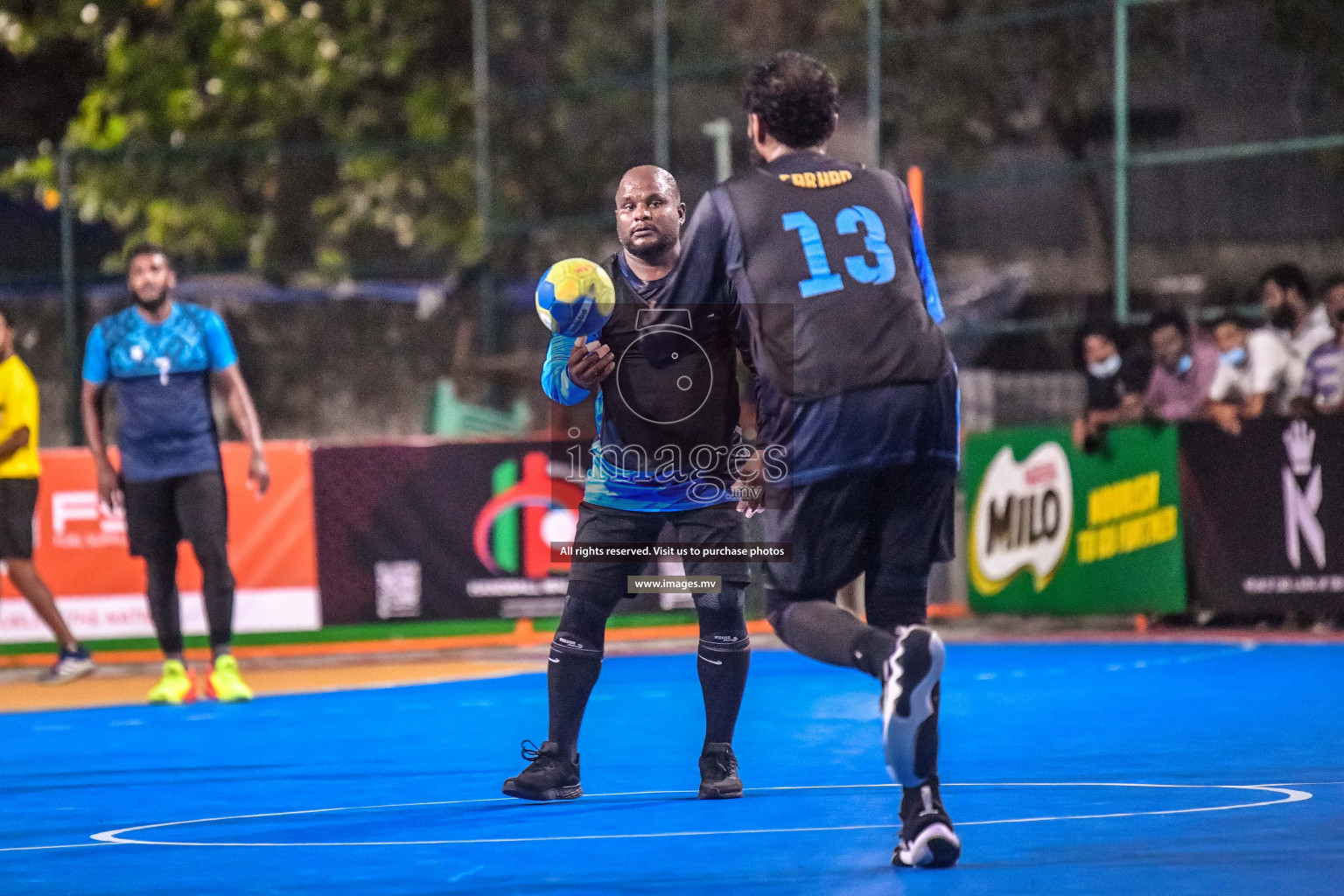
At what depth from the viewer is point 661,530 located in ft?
22.4

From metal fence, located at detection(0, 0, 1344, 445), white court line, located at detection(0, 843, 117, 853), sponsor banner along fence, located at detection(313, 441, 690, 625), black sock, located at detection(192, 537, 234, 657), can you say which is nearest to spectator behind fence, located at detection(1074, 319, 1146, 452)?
metal fence, located at detection(0, 0, 1344, 445)

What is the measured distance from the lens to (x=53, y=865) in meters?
5.90

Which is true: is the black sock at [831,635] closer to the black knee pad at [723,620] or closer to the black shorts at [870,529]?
the black shorts at [870,529]

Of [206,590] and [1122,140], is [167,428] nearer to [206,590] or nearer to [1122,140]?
[206,590]

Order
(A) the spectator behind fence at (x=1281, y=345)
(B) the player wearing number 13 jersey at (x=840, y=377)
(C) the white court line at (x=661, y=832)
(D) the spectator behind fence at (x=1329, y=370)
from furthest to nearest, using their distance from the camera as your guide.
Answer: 1. (A) the spectator behind fence at (x=1281, y=345)
2. (D) the spectator behind fence at (x=1329, y=370)
3. (C) the white court line at (x=661, y=832)
4. (B) the player wearing number 13 jersey at (x=840, y=377)

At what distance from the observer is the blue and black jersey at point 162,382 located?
10.6 meters

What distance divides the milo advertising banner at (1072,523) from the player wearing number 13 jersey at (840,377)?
8.90m

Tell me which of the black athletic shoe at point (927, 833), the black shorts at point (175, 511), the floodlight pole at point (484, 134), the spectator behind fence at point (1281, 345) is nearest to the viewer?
the black athletic shoe at point (927, 833)

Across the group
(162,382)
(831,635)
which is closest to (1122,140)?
(162,382)

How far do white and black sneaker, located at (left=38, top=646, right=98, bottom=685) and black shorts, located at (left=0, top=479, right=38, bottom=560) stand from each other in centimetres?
66

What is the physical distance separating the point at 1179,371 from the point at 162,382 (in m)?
7.27

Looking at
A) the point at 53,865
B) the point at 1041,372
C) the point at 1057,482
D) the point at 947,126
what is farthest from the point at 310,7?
the point at 53,865

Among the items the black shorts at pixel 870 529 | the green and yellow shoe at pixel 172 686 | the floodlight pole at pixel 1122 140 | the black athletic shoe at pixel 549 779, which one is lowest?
the green and yellow shoe at pixel 172 686

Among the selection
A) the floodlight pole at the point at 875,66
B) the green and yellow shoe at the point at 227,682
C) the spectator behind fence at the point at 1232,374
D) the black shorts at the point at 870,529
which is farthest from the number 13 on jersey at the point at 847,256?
the floodlight pole at the point at 875,66
